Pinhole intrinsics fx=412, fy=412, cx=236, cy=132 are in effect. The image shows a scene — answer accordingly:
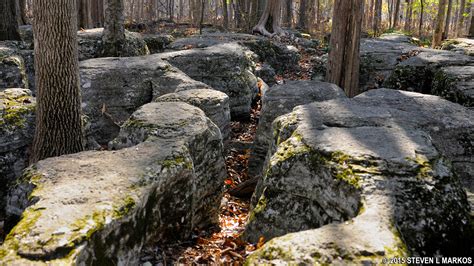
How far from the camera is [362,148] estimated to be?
13.1 ft

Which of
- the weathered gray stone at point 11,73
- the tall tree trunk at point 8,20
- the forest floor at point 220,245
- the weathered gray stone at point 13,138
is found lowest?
the forest floor at point 220,245

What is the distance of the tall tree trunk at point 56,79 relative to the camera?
5312 millimetres

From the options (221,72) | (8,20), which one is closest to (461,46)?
(221,72)

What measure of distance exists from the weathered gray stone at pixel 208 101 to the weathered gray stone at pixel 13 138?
1.99 metres

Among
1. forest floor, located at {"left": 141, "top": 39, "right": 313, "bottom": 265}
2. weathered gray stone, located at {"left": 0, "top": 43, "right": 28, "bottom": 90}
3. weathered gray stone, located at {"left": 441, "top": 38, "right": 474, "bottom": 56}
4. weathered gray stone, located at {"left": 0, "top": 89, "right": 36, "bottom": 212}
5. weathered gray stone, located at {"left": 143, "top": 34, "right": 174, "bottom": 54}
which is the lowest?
forest floor, located at {"left": 141, "top": 39, "right": 313, "bottom": 265}

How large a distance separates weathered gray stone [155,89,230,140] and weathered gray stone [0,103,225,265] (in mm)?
1239

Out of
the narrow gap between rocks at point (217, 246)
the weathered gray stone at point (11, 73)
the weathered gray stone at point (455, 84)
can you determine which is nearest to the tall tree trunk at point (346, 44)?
the weathered gray stone at point (455, 84)

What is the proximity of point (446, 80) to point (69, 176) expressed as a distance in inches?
278

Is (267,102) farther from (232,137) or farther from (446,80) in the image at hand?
(446,80)

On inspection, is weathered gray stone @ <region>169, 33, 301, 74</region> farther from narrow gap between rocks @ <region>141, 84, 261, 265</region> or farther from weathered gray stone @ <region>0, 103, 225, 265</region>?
weathered gray stone @ <region>0, 103, 225, 265</region>

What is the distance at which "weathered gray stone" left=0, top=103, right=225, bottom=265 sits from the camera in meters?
2.96

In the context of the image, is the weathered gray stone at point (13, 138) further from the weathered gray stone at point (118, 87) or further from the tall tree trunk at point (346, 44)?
the tall tree trunk at point (346, 44)

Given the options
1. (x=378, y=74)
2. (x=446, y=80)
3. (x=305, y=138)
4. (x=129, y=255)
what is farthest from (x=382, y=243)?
(x=378, y=74)

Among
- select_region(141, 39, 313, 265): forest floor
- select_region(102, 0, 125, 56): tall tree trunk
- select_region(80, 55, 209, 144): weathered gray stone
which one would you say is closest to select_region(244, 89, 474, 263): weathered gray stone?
select_region(141, 39, 313, 265): forest floor
